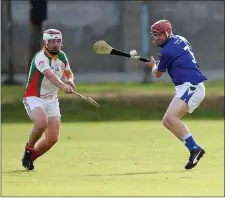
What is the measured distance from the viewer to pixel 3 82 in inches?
1249

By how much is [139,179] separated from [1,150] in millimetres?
4755

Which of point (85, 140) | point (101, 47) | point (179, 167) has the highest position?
point (101, 47)

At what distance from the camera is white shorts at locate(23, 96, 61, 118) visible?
13.1 meters

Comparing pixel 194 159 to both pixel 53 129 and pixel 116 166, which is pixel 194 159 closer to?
pixel 116 166

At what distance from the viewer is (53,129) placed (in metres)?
13.2

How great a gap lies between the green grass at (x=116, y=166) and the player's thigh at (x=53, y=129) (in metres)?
0.41

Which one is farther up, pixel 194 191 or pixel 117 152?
pixel 194 191

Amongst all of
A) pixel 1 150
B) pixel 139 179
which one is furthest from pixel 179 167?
pixel 1 150

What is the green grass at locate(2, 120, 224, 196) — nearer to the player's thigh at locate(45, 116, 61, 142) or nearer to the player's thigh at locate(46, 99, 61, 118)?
the player's thigh at locate(45, 116, 61, 142)

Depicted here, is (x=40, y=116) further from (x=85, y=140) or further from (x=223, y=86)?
(x=223, y=86)

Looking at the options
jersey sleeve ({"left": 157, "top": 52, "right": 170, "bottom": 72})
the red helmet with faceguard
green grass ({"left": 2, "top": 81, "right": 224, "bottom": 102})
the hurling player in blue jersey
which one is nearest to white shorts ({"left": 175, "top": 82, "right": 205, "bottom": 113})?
the hurling player in blue jersey

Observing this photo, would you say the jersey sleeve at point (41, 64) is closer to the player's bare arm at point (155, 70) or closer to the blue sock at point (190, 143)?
the player's bare arm at point (155, 70)

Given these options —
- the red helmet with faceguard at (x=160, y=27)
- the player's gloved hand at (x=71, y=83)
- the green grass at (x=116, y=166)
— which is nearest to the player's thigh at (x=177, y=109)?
the green grass at (x=116, y=166)

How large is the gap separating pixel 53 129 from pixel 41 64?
89cm
